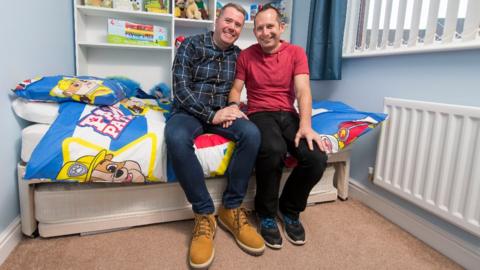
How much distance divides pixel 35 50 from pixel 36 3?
217mm

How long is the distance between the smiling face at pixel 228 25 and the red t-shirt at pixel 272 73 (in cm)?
12

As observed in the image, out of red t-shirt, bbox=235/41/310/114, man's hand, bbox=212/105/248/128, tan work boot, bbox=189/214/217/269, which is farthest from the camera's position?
red t-shirt, bbox=235/41/310/114

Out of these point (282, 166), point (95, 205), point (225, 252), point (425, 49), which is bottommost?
point (225, 252)

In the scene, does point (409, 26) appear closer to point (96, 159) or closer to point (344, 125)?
point (344, 125)

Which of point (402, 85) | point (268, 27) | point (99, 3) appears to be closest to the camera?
point (268, 27)

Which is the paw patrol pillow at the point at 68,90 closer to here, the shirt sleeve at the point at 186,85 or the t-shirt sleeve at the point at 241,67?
the shirt sleeve at the point at 186,85

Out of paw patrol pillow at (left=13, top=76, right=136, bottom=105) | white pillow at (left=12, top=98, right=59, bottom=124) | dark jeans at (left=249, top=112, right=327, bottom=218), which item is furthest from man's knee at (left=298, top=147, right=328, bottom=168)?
white pillow at (left=12, top=98, right=59, bottom=124)

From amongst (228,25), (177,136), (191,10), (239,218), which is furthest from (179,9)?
(239,218)

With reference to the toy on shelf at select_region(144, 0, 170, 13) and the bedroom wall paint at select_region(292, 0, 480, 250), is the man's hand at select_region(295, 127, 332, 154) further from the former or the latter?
the toy on shelf at select_region(144, 0, 170, 13)

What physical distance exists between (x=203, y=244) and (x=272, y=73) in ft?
2.53

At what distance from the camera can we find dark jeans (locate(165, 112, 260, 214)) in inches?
43.0

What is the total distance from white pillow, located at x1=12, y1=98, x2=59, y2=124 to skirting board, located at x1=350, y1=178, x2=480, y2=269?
1.49 meters

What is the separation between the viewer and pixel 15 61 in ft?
3.67

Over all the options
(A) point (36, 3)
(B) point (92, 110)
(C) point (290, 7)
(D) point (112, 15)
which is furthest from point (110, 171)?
(C) point (290, 7)
